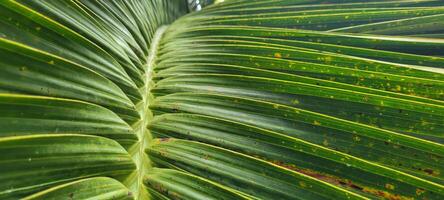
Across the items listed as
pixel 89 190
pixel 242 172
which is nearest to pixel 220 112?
pixel 242 172

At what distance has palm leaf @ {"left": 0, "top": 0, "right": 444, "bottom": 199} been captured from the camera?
589 millimetres

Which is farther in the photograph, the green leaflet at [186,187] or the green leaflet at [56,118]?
the green leaflet at [186,187]

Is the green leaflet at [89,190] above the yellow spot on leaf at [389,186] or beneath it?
above

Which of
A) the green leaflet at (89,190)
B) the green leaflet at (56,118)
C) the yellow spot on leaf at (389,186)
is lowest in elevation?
the yellow spot on leaf at (389,186)

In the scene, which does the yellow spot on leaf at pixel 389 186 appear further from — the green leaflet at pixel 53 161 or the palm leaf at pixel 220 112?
the green leaflet at pixel 53 161

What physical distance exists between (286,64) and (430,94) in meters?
0.27

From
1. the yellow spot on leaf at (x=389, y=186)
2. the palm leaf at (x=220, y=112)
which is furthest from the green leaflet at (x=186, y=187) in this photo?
the yellow spot on leaf at (x=389, y=186)

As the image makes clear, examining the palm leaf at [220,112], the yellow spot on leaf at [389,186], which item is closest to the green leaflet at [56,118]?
the palm leaf at [220,112]

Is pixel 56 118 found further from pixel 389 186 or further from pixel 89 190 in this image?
pixel 389 186

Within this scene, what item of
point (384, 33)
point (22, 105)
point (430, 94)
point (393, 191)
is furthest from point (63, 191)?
point (384, 33)

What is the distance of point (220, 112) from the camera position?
0.83m

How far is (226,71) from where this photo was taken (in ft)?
3.15

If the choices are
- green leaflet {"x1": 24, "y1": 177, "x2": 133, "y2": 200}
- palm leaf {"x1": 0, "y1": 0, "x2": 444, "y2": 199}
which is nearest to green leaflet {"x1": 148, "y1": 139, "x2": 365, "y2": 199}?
palm leaf {"x1": 0, "y1": 0, "x2": 444, "y2": 199}

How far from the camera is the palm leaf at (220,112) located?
1.93 feet
